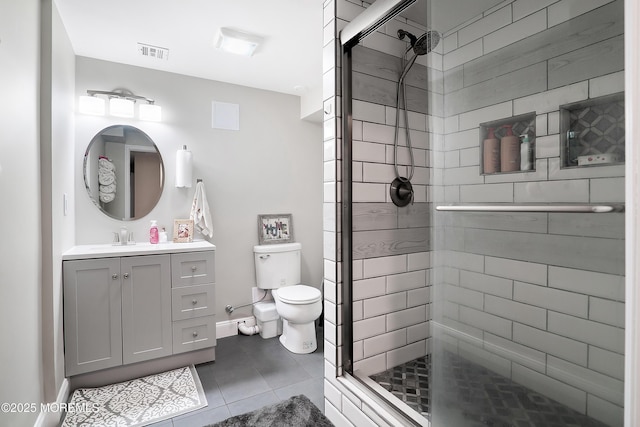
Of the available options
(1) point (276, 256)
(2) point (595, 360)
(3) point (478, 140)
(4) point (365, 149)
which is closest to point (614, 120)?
(3) point (478, 140)

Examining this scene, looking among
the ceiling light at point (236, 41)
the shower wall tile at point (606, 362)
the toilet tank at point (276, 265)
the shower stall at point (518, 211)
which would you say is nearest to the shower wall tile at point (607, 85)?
the shower stall at point (518, 211)

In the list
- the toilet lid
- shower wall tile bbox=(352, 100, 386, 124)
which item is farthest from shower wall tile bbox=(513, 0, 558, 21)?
the toilet lid

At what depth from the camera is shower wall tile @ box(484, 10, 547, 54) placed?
3.44 feet

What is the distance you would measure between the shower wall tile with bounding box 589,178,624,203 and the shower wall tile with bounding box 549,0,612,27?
0.47 metres

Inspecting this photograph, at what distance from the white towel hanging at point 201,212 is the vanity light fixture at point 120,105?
0.69 m

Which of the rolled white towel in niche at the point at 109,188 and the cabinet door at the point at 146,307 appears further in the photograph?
the rolled white towel in niche at the point at 109,188

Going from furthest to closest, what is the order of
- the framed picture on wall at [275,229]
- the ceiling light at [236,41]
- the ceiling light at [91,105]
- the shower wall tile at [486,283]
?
the framed picture on wall at [275,229] → the ceiling light at [91,105] → the ceiling light at [236,41] → the shower wall tile at [486,283]

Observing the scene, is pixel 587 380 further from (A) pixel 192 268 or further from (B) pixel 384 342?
(A) pixel 192 268

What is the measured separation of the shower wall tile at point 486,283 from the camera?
111 centimetres

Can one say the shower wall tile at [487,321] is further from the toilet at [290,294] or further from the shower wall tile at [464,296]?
the toilet at [290,294]

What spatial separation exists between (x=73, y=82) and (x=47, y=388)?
6.83ft

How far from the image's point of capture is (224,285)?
9.80ft

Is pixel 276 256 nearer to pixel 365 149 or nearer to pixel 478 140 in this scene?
pixel 365 149

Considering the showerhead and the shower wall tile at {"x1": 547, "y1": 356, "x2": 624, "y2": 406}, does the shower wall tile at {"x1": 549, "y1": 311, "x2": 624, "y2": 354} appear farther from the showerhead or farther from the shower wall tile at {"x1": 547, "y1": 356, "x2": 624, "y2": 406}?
the showerhead
